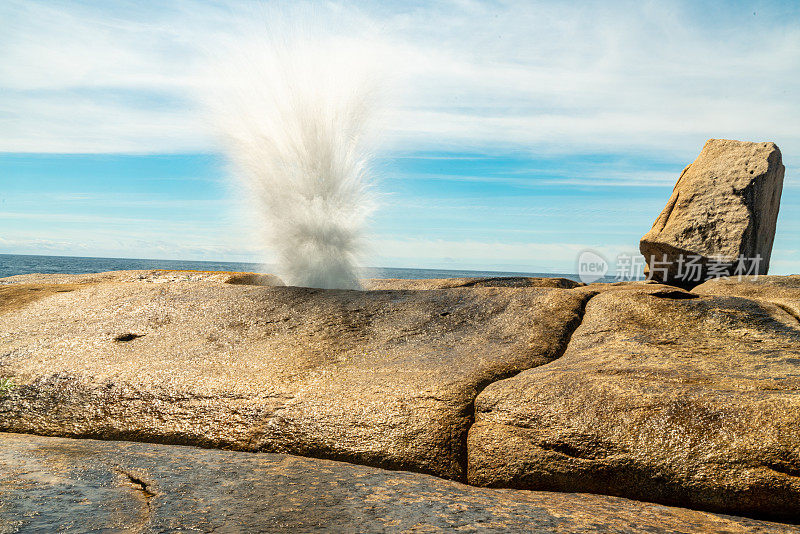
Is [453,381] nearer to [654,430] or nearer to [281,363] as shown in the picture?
[654,430]

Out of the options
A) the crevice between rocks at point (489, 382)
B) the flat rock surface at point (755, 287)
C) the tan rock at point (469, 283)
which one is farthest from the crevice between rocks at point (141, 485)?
the flat rock surface at point (755, 287)

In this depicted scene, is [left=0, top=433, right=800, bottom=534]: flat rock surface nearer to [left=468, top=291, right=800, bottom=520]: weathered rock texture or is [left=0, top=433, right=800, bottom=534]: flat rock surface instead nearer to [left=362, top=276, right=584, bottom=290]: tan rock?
[left=468, top=291, right=800, bottom=520]: weathered rock texture

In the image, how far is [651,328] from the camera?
3.71m

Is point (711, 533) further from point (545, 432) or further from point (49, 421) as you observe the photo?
point (49, 421)

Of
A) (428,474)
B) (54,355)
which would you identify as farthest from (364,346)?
(54,355)

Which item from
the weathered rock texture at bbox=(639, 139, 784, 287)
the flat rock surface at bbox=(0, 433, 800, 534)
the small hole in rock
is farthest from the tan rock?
the flat rock surface at bbox=(0, 433, 800, 534)

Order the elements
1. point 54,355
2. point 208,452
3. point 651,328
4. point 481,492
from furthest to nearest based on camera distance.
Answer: point 54,355, point 651,328, point 208,452, point 481,492

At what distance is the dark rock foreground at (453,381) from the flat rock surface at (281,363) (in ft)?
0.04

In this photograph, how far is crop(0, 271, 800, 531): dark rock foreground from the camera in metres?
2.59

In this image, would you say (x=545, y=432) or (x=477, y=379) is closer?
(x=545, y=432)

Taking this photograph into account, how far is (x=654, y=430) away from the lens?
8.59ft

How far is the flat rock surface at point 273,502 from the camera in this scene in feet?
6.91

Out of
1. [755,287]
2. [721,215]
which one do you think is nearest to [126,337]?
[755,287]

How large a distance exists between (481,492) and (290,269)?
3637 millimetres
